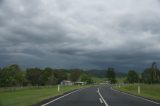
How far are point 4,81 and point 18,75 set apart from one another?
9.73 m

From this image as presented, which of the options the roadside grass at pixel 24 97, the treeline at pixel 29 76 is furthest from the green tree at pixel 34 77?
the roadside grass at pixel 24 97

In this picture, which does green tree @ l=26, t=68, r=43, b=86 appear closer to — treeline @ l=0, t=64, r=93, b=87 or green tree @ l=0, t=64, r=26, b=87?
treeline @ l=0, t=64, r=93, b=87

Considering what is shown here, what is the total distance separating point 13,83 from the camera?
11225 cm

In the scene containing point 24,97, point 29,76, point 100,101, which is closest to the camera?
point 100,101

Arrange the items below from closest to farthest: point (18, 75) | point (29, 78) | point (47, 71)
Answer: point (18, 75) < point (29, 78) < point (47, 71)

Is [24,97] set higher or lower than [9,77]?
lower

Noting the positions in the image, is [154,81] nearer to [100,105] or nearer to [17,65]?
[17,65]

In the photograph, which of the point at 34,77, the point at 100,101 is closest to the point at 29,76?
the point at 34,77

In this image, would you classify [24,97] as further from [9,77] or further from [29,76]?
[29,76]

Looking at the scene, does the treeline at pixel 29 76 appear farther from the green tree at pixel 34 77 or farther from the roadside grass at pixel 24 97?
the roadside grass at pixel 24 97

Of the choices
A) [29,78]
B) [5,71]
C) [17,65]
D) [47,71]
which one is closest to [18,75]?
[5,71]

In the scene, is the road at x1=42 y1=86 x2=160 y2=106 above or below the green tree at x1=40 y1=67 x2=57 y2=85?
below

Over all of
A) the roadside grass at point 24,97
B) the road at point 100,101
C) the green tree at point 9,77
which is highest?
the green tree at point 9,77

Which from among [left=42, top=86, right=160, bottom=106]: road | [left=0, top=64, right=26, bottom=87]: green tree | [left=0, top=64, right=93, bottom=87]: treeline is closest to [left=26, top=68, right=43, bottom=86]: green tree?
[left=0, top=64, right=93, bottom=87]: treeline
